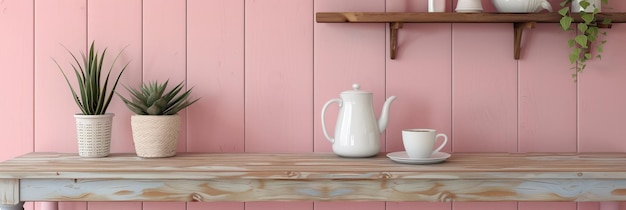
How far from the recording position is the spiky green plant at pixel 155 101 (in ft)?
5.29

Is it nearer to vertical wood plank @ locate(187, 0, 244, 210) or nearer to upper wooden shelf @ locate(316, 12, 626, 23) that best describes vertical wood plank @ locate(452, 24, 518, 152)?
upper wooden shelf @ locate(316, 12, 626, 23)

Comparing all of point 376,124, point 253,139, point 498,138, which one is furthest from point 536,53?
point 253,139

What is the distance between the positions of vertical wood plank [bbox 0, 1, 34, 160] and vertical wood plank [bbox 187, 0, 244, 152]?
443 millimetres

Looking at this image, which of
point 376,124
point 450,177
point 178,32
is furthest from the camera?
point 178,32

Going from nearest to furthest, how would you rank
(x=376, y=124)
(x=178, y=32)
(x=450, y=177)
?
(x=450, y=177)
(x=376, y=124)
(x=178, y=32)

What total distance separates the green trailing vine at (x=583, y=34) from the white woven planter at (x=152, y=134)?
105 cm

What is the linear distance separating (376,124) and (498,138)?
0.40 metres

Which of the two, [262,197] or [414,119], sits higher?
[414,119]

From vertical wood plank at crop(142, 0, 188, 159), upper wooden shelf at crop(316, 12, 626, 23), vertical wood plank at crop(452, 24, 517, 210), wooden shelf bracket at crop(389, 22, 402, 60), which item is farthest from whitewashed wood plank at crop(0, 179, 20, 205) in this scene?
vertical wood plank at crop(452, 24, 517, 210)

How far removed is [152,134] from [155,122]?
31mm

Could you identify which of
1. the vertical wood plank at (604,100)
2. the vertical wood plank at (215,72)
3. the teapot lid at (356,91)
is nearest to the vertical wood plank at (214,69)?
the vertical wood plank at (215,72)

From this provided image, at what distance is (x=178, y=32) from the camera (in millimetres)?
1772

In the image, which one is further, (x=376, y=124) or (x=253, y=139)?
(x=253, y=139)

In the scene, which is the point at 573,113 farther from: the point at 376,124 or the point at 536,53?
the point at 376,124
